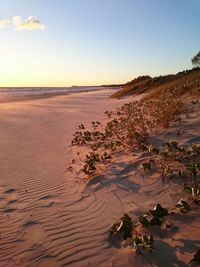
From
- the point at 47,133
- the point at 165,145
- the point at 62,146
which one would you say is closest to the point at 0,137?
the point at 47,133

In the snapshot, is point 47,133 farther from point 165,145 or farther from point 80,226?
point 80,226

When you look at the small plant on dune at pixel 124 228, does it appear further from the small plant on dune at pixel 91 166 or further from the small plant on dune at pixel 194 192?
the small plant on dune at pixel 91 166

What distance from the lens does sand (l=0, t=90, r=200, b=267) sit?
367 centimetres

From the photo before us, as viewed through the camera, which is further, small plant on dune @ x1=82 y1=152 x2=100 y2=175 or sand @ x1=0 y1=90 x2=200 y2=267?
small plant on dune @ x1=82 y1=152 x2=100 y2=175

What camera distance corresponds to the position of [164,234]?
3896mm

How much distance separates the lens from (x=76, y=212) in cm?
482

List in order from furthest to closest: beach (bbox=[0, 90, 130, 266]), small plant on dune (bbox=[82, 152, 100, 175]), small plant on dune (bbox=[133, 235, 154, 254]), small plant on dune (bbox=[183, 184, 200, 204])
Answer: small plant on dune (bbox=[82, 152, 100, 175]) < small plant on dune (bbox=[183, 184, 200, 204]) < beach (bbox=[0, 90, 130, 266]) < small plant on dune (bbox=[133, 235, 154, 254])

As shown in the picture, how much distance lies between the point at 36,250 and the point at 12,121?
1122cm

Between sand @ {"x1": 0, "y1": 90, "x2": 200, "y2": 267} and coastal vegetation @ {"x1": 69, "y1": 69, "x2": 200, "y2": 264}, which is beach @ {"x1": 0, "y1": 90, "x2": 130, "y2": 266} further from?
coastal vegetation @ {"x1": 69, "y1": 69, "x2": 200, "y2": 264}

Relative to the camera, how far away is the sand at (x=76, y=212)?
3.67m

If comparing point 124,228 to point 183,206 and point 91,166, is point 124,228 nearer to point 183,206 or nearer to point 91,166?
point 183,206

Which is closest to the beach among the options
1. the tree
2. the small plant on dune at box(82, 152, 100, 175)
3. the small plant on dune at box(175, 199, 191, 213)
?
the small plant on dune at box(82, 152, 100, 175)

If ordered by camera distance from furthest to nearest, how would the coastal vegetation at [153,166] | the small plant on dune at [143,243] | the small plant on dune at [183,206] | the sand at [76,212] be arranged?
1. the small plant on dune at [183,206]
2. the coastal vegetation at [153,166]
3. the sand at [76,212]
4. the small plant on dune at [143,243]

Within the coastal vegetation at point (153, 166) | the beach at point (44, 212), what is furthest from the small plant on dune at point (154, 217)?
the beach at point (44, 212)
